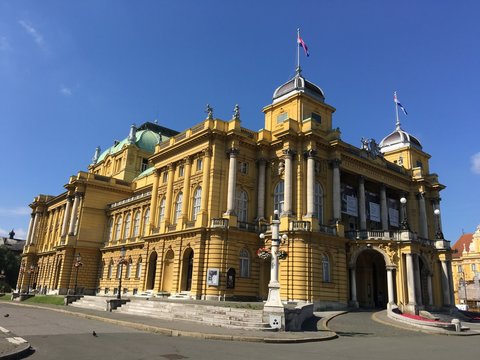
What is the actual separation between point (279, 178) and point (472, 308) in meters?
45.1

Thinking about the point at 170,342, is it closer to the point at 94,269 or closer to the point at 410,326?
the point at 410,326

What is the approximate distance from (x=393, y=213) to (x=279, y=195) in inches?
648

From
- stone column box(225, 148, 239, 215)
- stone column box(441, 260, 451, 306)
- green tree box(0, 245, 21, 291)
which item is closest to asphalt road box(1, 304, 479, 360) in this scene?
stone column box(225, 148, 239, 215)

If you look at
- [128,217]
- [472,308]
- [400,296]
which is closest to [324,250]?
[400,296]

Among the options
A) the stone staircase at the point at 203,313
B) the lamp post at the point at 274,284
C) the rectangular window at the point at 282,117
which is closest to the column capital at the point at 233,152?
the rectangular window at the point at 282,117

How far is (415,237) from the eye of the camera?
38312 millimetres

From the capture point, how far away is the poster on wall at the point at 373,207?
148 feet

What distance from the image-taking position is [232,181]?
1518 inches

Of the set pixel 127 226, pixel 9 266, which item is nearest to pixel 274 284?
pixel 127 226

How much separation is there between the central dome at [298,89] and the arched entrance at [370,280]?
17634 millimetres

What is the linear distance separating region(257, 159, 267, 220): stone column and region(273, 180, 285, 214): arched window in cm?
118

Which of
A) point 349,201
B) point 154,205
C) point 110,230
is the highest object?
point 349,201

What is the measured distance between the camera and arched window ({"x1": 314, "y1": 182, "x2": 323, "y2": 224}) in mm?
39406

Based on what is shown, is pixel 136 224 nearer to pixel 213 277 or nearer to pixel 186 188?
pixel 186 188
